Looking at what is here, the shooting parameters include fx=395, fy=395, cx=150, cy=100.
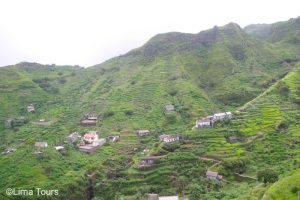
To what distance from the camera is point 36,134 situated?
88.9m

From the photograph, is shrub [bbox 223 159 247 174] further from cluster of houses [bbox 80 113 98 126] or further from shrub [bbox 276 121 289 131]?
cluster of houses [bbox 80 113 98 126]

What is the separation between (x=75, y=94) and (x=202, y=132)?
5769 cm

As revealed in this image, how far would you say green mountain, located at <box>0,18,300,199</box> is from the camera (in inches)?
2477

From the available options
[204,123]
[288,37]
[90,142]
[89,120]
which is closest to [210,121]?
[204,123]

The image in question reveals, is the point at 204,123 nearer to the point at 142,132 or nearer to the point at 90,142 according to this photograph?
the point at 142,132

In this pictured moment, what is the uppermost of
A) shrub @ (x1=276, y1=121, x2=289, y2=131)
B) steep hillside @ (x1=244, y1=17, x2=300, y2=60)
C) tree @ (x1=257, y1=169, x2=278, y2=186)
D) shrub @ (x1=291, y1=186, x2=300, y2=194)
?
steep hillside @ (x1=244, y1=17, x2=300, y2=60)

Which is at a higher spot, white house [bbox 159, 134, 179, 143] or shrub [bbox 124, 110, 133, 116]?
shrub [bbox 124, 110, 133, 116]

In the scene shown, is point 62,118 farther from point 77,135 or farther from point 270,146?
point 270,146

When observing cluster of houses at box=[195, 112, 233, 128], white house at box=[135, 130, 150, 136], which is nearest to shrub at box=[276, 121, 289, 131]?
cluster of houses at box=[195, 112, 233, 128]

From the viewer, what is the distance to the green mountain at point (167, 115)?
62.9 m

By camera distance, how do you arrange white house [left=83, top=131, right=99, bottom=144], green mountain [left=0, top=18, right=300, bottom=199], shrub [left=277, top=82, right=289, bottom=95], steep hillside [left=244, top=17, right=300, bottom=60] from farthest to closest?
steep hillside [left=244, top=17, right=300, bottom=60] < shrub [left=277, top=82, right=289, bottom=95] < white house [left=83, top=131, right=99, bottom=144] < green mountain [left=0, top=18, right=300, bottom=199]

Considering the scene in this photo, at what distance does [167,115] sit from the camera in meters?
93.9

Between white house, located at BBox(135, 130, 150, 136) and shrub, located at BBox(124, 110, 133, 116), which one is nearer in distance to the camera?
white house, located at BBox(135, 130, 150, 136)

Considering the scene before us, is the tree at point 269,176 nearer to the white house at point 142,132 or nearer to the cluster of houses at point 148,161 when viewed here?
the cluster of houses at point 148,161
